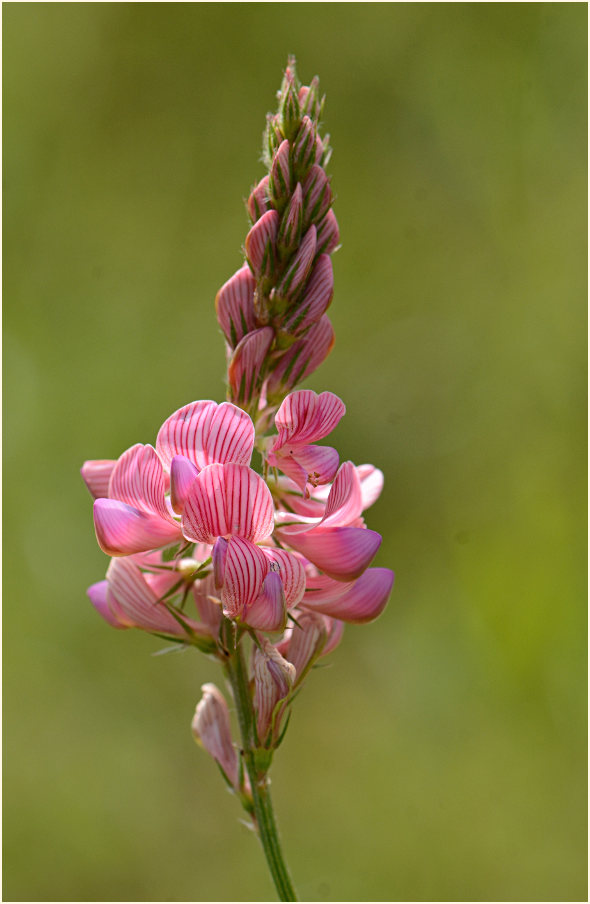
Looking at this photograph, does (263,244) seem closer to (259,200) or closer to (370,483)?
(259,200)

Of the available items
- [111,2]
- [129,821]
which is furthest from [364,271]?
[129,821]

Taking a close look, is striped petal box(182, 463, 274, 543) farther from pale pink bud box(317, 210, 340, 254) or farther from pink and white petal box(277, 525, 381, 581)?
pale pink bud box(317, 210, 340, 254)

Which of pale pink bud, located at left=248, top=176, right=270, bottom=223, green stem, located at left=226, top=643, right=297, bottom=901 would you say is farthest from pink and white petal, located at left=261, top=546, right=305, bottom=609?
pale pink bud, located at left=248, top=176, right=270, bottom=223

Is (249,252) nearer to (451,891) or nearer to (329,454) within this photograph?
(329,454)

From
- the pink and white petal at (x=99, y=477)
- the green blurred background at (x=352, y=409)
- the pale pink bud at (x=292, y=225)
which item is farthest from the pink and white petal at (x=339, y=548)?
the green blurred background at (x=352, y=409)

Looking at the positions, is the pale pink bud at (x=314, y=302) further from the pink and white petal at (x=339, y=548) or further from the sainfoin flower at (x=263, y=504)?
the pink and white petal at (x=339, y=548)

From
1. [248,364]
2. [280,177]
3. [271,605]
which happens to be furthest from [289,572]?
[280,177]
